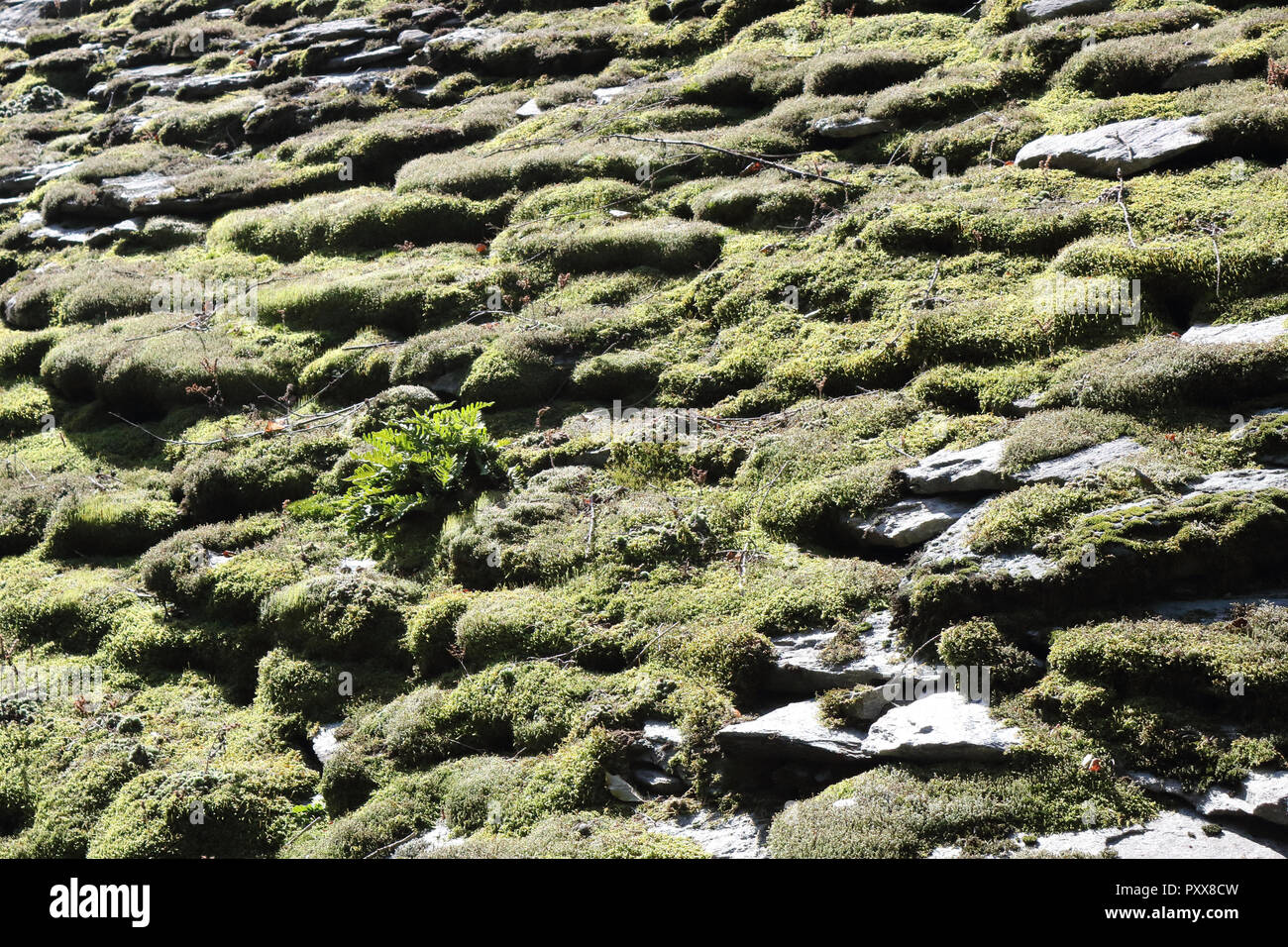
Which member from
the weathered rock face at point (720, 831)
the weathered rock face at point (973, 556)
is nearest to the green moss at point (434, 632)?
the weathered rock face at point (720, 831)

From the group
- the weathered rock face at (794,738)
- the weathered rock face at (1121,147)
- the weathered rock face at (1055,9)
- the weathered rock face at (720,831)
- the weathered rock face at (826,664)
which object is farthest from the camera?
the weathered rock face at (1055,9)

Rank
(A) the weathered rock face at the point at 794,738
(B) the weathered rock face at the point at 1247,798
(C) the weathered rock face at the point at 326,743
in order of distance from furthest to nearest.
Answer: (C) the weathered rock face at the point at 326,743 < (A) the weathered rock face at the point at 794,738 < (B) the weathered rock face at the point at 1247,798

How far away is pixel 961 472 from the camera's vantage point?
406 inches

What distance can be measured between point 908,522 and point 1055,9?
13780mm

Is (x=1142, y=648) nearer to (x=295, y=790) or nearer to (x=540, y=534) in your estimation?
(x=540, y=534)

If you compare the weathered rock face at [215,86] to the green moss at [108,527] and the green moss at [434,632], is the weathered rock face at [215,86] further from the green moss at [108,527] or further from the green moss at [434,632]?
the green moss at [434,632]

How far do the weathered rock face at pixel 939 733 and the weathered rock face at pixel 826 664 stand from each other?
0.53 meters

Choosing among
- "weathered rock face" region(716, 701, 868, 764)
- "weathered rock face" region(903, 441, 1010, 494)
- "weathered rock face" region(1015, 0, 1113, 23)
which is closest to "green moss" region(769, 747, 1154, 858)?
"weathered rock face" region(716, 701, 868, 764)

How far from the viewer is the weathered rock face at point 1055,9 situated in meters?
19.1

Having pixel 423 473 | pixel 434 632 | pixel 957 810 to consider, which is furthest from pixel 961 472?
pixel 423 473

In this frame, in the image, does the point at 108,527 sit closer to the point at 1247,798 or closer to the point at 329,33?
the point at 1247,798

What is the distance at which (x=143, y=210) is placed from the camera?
24.0 metres
